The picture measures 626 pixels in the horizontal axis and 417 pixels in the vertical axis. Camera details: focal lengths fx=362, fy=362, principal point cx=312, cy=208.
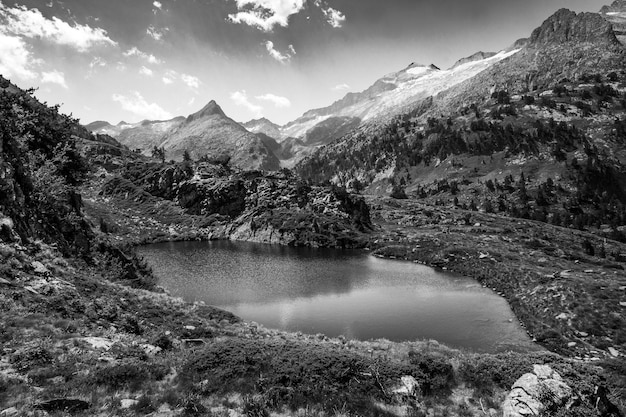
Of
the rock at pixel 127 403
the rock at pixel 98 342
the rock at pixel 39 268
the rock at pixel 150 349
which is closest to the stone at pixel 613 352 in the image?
the rock at pixel 150 349

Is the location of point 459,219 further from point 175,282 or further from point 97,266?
point 97,266

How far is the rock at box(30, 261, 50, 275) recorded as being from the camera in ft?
76.0

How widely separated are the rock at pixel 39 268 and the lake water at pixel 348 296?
80.4ft

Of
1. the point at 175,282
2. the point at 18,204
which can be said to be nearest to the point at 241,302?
the point at 175,282

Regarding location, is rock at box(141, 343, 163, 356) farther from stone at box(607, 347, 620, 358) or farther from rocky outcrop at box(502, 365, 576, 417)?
stone at box(607, 347, 620, 358)

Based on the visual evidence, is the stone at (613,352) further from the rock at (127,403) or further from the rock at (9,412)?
the rock at (9,412)

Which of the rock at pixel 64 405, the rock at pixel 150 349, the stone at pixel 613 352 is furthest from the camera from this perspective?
the stone at pixel 613 352

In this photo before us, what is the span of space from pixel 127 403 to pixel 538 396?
59.9ft

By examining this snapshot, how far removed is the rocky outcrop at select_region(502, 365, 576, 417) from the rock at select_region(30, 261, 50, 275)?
1100 inches

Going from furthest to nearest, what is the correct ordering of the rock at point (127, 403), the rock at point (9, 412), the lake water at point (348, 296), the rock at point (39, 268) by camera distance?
the lake water at point (348, 296) < the rock at point (39, 268) < the rock at point (127, 403) < the rock at point (9, 412)

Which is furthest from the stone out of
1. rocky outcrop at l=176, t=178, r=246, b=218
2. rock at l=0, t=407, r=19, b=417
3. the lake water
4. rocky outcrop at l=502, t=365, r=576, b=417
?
rocky outcrop at l=176, t=178, r=246, b=218

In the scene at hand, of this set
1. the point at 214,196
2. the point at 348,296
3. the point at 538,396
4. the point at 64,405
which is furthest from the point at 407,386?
the point at 214,196

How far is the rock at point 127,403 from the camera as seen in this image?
1425 cm

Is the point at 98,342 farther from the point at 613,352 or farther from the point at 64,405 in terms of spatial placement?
the point at 613,352
